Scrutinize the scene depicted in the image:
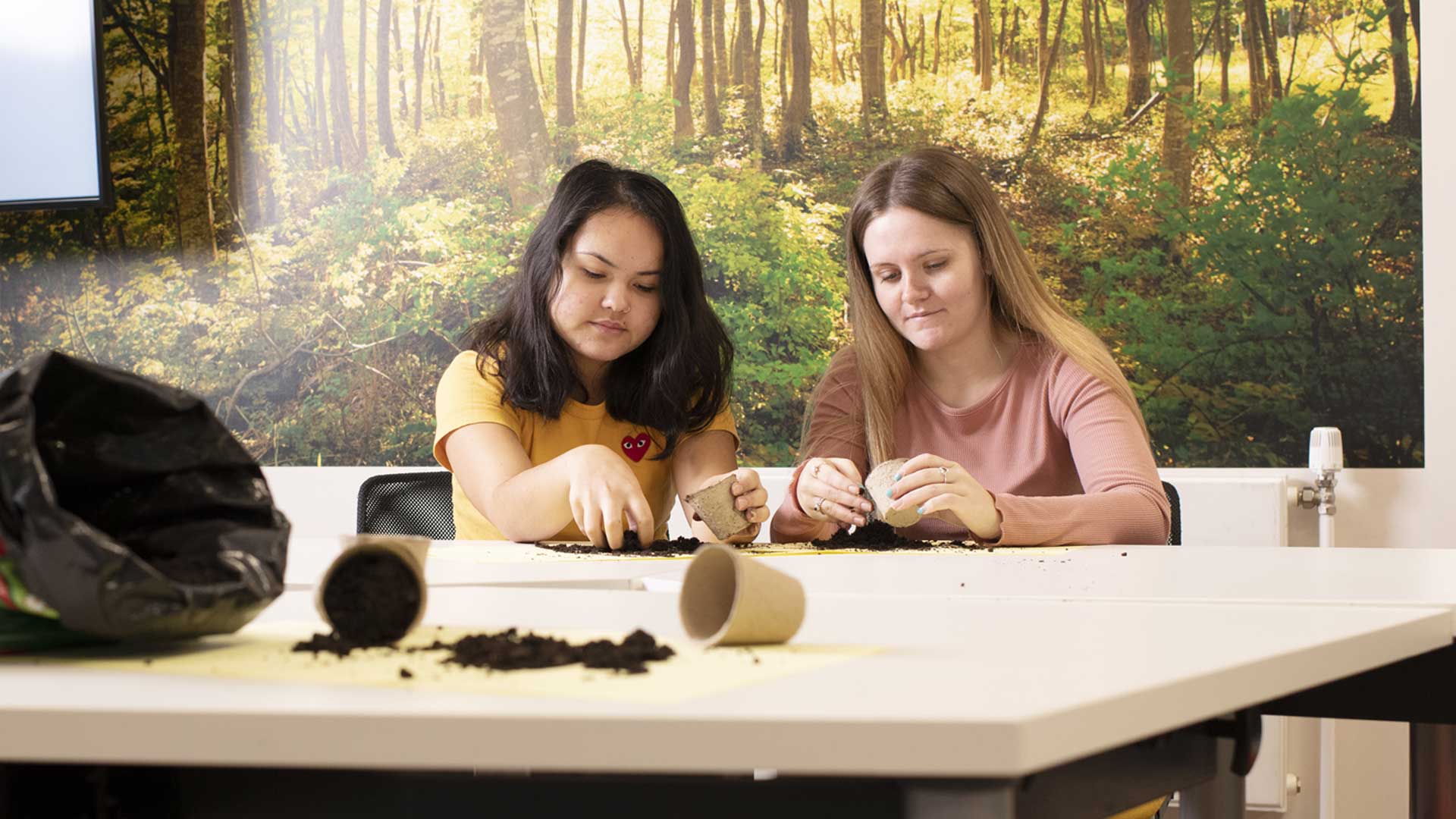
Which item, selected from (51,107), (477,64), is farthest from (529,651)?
(51,107)

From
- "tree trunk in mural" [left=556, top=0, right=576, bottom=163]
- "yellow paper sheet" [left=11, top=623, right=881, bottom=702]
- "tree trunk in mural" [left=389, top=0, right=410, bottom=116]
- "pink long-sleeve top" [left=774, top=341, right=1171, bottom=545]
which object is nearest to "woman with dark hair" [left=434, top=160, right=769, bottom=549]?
"pink long-sleeve top" [left=774, top=341, right=1171, bottom=545]

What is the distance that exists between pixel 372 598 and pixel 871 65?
Answer: 276 centimetres

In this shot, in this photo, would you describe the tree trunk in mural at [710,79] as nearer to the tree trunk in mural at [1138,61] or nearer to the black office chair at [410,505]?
the tree trunk in mural at [1138,61]

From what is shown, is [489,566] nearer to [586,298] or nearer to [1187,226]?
[586,298]

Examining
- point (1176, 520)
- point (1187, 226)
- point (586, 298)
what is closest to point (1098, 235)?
point (1187, 226)

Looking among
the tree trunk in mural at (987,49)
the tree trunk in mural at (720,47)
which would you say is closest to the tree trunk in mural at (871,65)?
the tree trunk in mural at (987,49)

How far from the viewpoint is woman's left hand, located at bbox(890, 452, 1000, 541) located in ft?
5.26

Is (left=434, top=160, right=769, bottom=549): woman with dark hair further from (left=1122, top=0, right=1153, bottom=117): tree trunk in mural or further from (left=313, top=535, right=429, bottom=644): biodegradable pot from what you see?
(left=1122, top=0, right=1153, bottom=117): tree trunk in mural

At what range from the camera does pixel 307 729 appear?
493 millimetres

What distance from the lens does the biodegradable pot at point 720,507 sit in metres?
1.68

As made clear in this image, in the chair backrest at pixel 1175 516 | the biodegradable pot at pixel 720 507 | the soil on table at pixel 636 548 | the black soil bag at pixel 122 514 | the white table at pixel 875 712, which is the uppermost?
the black soil bag at pixel 122 514

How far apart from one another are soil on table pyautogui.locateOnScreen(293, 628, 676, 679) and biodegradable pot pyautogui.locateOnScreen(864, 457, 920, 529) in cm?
97

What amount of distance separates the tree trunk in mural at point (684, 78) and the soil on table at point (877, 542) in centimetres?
183

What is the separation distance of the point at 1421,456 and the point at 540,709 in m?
2.83
